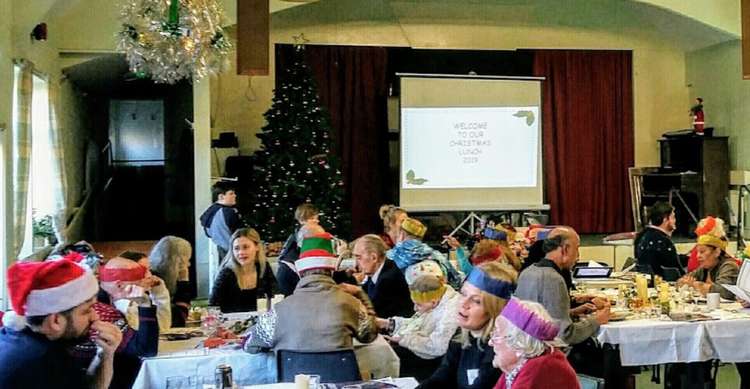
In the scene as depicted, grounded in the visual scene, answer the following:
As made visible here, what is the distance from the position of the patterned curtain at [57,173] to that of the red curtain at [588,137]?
7.80 m

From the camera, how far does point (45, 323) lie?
2729mm

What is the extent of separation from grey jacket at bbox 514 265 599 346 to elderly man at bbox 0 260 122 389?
2501 millimetres

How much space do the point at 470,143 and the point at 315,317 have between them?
9.27m

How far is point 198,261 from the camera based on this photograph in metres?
10.9

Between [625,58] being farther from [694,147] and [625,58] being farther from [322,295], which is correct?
[322,295]

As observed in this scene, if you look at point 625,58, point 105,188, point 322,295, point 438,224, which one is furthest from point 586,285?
point 105,188

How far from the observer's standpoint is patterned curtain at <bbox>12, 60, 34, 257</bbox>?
292 inches

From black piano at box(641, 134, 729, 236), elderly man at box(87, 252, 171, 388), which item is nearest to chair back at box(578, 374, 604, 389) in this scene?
elderly man at box(87, 252, 171, 388)

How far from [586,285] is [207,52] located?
3446 mm

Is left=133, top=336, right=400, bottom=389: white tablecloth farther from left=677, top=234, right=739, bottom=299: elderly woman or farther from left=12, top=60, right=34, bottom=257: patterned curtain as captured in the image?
left=12, top=60, right=34, bottom=257: patterned curtain

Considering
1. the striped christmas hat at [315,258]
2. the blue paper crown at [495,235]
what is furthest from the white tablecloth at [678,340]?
the blue paper crown at [495,235]

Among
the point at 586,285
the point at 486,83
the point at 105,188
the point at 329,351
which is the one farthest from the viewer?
the point at 105,188

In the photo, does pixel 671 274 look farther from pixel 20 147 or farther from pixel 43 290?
pixel 20 147

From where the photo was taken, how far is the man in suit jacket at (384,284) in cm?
543
